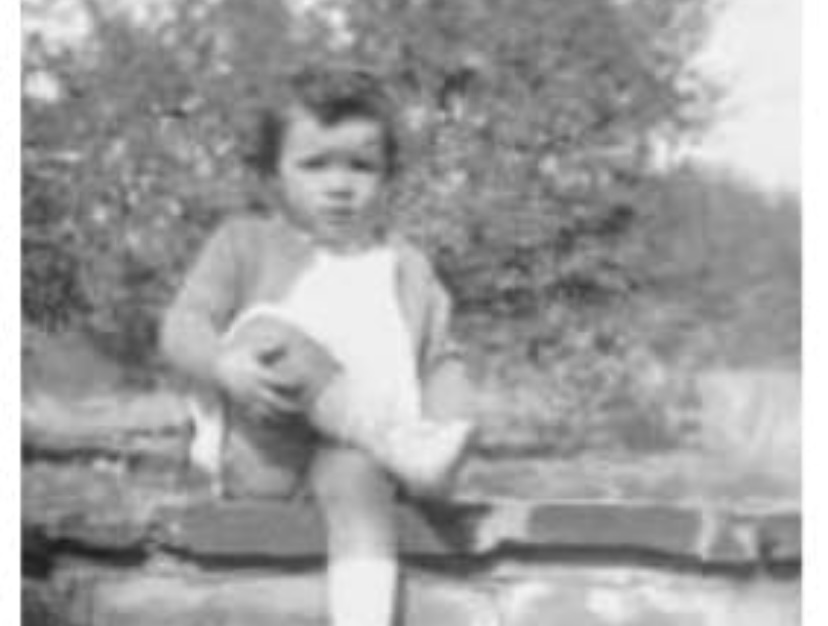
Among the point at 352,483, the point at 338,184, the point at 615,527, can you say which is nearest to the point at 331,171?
the point at 338,184

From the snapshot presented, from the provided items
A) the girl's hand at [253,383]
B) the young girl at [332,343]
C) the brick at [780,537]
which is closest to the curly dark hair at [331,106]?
the young girl at [332,343]

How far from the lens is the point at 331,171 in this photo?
1.38 m

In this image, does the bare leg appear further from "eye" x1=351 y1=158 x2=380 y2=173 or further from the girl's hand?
"eye" x1=351 y1=158 x2=380 y2=173

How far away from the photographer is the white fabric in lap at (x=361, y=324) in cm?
137

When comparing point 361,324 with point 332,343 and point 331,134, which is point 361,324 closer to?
point 332,343

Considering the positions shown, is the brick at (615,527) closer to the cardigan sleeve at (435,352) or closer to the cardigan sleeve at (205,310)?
the cardigan sleeve at (435,352)

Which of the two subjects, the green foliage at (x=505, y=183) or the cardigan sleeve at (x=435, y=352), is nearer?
the cardigan sleeve at (x=435, y=352)

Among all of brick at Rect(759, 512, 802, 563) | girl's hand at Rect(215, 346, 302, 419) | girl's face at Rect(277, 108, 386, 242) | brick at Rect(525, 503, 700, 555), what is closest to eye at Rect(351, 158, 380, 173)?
girl's face at Rect(277, 108, 386, 242)

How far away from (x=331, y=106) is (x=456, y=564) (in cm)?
34

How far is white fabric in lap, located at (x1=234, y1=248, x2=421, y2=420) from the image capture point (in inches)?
53.8

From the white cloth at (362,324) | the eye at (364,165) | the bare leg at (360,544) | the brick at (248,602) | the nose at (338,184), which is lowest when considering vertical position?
the brick at (248,602)

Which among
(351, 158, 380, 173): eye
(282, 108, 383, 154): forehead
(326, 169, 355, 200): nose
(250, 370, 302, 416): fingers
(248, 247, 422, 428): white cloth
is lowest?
(250, 370, 302, 416): fingers

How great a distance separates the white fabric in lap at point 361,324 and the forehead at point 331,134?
77 millimetres

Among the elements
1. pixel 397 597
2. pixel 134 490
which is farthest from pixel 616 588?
pixel 134 490
